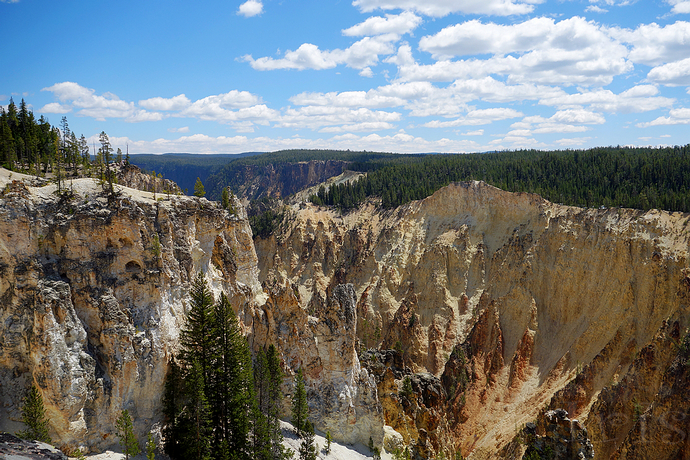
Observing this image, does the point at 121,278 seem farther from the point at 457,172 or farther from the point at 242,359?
the point at 457,172

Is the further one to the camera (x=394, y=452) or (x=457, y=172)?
(x=457, y=172)

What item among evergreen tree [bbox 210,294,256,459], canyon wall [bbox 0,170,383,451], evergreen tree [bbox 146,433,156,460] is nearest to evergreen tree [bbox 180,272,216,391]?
evergreen tree [bbox 210,294,256,459]

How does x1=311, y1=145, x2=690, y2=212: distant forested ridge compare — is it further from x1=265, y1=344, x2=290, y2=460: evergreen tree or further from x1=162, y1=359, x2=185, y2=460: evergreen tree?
x1=162, y1=359, x2=185, y2=460: evergreen tree

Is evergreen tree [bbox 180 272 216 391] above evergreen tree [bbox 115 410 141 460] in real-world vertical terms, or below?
above

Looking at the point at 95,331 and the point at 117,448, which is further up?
the point at 95,331

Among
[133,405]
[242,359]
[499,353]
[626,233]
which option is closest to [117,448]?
[133,405]

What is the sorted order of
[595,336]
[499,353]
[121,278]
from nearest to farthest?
[121,278] → [595,336] → [499,353]
